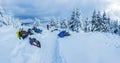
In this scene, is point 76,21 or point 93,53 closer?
point 93,53

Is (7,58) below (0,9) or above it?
below

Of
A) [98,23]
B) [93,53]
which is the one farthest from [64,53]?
[98,23]

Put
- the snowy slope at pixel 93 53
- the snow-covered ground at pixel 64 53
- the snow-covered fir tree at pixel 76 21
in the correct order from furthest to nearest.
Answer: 1. the snow-covered fir tree at pixel 76 21
2. the snow-covered ground at pixel 64 53
3. the snowy slope at pixel 93 53

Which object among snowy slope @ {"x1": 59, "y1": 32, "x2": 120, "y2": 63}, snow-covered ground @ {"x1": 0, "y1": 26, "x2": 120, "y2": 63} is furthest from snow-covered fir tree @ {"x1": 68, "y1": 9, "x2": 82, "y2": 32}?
snowy slope @ {"x1": 59, "y1": 32, "x2": 120, "y2": 63}

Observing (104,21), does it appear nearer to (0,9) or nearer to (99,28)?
(99,28)

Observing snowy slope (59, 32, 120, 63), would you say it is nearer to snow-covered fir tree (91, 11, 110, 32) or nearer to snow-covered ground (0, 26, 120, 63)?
snow-covered ground (0, 26, 120, 63)

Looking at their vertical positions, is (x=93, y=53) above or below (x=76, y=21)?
above

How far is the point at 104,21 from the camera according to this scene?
55031mm

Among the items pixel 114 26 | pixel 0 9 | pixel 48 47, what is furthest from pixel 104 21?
pixel 48 47

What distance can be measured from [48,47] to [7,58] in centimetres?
689

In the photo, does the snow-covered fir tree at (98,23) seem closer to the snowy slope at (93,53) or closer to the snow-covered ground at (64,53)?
the snow-covered ground at (64,53)

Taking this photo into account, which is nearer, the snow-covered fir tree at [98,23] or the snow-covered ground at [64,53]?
the snow-covered ground at [64,53]

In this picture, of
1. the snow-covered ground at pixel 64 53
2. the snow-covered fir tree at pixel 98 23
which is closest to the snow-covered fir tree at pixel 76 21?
the snow-covered fir tree at pixel 98 23

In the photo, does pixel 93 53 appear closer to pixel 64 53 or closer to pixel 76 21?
pixel 64 53
